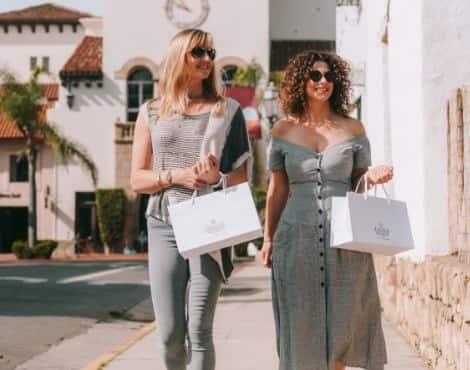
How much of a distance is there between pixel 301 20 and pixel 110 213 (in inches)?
505

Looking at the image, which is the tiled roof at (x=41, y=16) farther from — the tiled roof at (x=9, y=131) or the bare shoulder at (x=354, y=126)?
the bare shoulder at (x=354, y=126)

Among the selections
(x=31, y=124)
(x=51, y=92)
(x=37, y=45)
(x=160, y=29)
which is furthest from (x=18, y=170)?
(x=37, y=45)

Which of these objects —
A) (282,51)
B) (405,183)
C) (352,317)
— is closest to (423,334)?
(405,183)

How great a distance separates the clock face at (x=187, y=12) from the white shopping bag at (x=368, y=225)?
127ft

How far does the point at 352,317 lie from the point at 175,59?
5.09 feet

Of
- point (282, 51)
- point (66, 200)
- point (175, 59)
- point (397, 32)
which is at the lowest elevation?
point (66, 200)

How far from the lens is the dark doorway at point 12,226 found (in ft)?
149

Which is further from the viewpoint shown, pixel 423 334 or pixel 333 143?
pixel 423 334

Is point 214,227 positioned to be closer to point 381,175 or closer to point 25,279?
point 381,175

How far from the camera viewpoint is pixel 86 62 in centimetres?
4338

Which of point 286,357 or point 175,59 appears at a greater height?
point 175,59

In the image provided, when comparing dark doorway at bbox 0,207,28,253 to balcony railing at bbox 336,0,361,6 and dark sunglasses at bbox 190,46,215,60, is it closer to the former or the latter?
balcony railing at bbox 336,0,361,6

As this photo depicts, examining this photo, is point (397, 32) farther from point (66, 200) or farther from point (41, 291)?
point (66, 200)

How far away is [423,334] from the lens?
740cm
